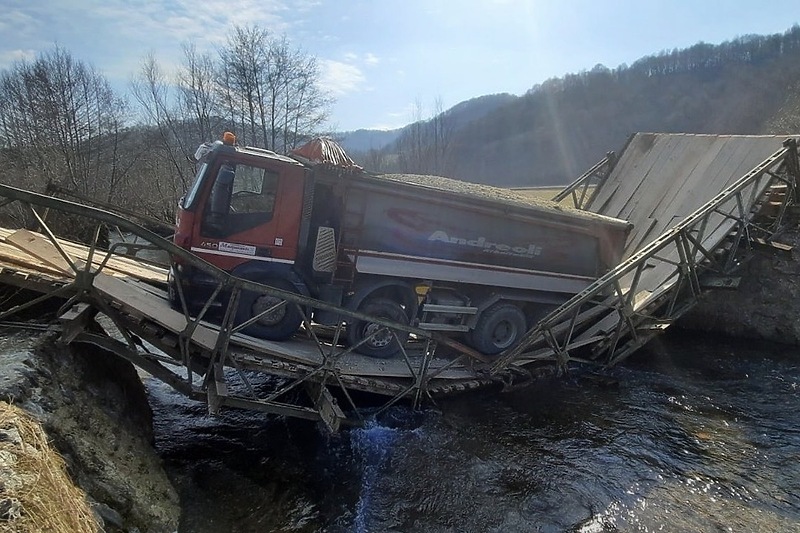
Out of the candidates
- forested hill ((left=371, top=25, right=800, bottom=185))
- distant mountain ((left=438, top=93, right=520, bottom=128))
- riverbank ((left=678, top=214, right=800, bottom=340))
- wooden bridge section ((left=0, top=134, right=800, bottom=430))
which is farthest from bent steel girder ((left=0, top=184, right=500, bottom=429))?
distant mountain ((left=438, top=93, right=520, bottom=128))

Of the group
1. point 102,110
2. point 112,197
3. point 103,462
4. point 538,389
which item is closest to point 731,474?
point 538,389

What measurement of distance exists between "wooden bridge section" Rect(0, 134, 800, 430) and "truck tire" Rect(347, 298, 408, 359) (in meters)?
0.17

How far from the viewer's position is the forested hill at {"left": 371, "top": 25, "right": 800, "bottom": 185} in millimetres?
61750

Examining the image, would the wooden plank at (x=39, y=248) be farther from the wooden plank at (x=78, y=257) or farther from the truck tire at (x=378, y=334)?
the truck tire at (x=378, y=334)

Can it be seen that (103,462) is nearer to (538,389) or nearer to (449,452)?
(449,452)

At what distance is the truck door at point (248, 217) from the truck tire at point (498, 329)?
3.14 metres

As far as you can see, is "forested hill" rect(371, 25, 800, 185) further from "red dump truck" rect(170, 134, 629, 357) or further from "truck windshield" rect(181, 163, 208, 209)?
"truck windshield" rect(181, 163, 208, 209)

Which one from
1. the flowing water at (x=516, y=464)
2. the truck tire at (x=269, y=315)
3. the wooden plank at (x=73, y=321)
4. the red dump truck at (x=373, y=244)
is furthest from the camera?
the truck tire at (x=269, y=315)

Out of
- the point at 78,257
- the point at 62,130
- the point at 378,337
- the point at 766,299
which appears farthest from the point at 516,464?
the point at 62,130

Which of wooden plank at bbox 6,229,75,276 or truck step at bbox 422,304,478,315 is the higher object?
wooden plank at bbox 6,229,75,276

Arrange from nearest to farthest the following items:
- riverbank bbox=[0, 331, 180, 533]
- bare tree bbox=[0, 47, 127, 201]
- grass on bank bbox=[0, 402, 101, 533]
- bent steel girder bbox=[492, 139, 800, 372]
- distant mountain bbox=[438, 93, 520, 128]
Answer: grass on bank bbox=[0, 402, 101, 533] → riverbank bbox=[0, 331, 180, 533] → bent steel girder bbox=[492, 139, 800, 372] → bare tree bbox=[0, 47, 127, 201] → distant mountain bbox=[438, 93, 520, 128]

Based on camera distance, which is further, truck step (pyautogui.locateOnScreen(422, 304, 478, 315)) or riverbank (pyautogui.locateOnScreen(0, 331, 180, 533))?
truck step (pyautogui.locateOnScreen(422, 304, 478, 315))

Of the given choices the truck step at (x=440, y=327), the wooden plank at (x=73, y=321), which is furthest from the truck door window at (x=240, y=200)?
the truck step at (x=440, y=327)

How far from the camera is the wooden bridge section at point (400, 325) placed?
5.06 m
